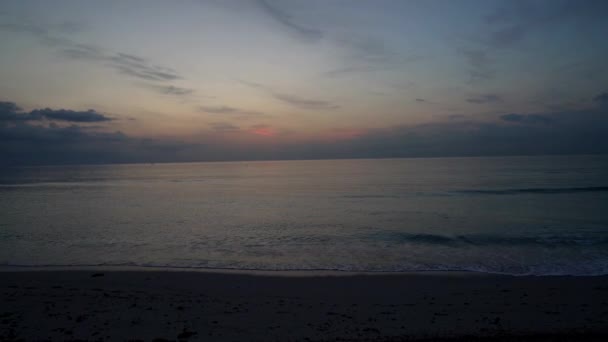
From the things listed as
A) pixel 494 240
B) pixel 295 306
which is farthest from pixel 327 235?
pixel 295 306

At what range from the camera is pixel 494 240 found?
2105 cm

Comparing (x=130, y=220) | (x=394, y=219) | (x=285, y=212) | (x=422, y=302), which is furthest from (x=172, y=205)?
(x=422, y=302)

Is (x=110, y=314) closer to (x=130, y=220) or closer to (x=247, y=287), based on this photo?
(x=247, y=287)

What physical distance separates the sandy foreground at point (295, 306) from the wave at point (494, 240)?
6408 mm

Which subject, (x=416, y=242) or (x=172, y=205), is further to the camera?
(x=172, y=205)

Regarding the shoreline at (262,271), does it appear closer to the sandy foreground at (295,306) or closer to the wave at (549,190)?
the sandy foreground at (295,306)

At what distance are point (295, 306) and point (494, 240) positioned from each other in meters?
15.8

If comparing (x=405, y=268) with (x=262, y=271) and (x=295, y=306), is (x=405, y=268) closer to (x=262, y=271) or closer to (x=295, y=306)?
(x=262, y=271)

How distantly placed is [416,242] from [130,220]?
77.5ft

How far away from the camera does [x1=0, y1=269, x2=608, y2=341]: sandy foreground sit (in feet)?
28.1

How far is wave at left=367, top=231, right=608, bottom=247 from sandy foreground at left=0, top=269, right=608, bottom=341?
21.0 ft

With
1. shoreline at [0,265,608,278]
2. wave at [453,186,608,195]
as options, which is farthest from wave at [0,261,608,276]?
wave at [453,186,608,195]

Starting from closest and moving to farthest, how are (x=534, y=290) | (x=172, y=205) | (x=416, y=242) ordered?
(x=534, y=290) < (x=416, y=242) < (x=172, y=205)

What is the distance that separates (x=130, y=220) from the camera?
2986 cm
